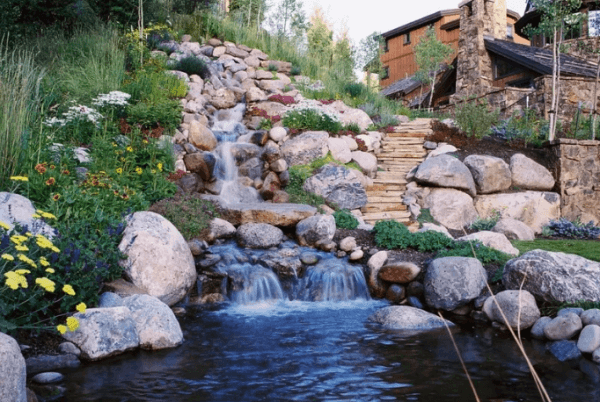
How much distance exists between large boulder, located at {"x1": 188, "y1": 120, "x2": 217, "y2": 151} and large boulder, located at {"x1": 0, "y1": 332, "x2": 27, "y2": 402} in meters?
8.58

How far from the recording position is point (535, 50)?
23109mm

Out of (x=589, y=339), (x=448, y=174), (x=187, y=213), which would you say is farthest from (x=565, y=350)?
(x=448, y=174)

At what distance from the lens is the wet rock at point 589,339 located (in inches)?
198

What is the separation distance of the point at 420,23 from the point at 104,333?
1267 inches

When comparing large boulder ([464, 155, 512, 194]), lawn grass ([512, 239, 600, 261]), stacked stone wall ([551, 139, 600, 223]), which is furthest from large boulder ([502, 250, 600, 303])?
stacked stone wall ([551, 139, 600, 223])

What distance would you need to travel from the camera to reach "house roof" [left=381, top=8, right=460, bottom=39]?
31.7m

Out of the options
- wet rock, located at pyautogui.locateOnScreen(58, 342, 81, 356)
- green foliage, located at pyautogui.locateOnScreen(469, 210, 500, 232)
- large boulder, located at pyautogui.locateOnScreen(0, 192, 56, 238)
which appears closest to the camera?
wet rock, located at pyautogui.locateOnScreen(58, 342, 81, 356)

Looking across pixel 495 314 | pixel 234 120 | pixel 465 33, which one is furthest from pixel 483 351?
pixel 465 33

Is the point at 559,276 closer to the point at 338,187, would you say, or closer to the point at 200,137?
the point at 338,187

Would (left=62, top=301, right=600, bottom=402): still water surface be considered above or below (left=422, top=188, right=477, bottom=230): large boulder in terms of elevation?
below

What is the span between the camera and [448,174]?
11.8m

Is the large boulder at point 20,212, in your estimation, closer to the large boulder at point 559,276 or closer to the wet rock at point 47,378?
the wet rock at point 47,378

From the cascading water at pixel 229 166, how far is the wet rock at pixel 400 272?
426 centimetres

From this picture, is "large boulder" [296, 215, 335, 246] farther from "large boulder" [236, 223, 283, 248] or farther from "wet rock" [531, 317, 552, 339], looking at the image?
"wet rock" [531, 317, 552, 339]
